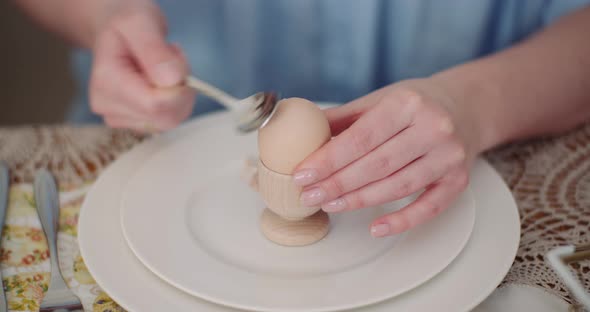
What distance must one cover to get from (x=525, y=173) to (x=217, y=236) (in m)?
0.43

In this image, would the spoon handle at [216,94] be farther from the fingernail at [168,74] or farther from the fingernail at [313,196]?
the fingernail at [313,196]

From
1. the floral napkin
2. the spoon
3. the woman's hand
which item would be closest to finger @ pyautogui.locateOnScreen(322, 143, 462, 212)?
the woman's hand

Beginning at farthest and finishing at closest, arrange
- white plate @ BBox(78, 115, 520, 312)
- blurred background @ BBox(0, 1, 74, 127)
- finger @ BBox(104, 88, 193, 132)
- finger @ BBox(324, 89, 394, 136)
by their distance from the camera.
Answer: blurred background @ BBox(0, 1, 74, 127) < finger @ BBox(104, 88, 193, 132) < finger @ BBox(324, 89, 394, 136) < white plate @ BBox(78, 115, 520, 312)

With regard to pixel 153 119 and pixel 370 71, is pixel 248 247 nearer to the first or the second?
pixel 153 119

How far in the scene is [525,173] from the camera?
0.76m

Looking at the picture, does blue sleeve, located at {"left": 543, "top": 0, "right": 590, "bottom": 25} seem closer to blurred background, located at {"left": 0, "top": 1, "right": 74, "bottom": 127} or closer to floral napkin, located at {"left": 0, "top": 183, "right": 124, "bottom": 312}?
floral napkin, located at {"left": 0, "top": 183, "right": 124, "bottom": 312}

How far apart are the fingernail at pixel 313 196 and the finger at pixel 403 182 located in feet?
0.05

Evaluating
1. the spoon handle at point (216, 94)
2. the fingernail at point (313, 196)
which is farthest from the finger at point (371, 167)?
the spoon handle at point (216, 94)

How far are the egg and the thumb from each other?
0.58ft

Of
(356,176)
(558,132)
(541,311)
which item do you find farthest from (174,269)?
(558,132)

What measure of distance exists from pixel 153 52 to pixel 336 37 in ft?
1.37

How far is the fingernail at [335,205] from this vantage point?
0.55 metres

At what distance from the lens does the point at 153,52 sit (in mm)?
711

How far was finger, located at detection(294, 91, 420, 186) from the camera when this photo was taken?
0.53 meters
